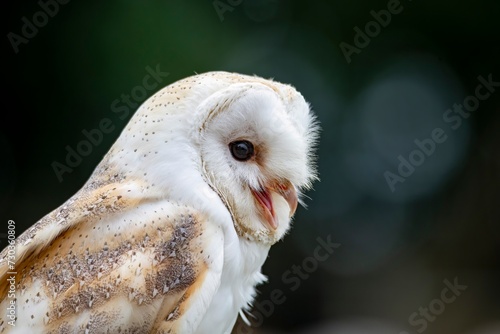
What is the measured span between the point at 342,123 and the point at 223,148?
9.31ft

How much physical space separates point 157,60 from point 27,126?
34.6 inches

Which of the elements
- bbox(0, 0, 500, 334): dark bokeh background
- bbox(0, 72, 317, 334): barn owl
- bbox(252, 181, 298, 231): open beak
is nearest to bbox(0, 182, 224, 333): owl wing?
bbox(0, 72, 317, 334): barn owl

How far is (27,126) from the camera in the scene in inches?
153

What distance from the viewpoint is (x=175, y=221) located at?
61.6 inches

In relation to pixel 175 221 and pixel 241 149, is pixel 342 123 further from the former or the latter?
pixel 175 221

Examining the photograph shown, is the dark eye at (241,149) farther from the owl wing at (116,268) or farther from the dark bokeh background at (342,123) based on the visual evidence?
the dark bokeh background at (342,123)

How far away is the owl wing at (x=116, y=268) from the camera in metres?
1.45

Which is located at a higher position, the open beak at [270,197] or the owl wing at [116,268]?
the owl wing at [116,268]

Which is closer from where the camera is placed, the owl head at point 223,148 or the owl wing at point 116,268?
the owl wing at point 116,268

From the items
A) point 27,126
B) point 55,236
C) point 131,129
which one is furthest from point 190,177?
point 27,126

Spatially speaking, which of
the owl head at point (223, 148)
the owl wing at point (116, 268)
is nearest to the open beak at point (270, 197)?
the owl head at point (223, 148)

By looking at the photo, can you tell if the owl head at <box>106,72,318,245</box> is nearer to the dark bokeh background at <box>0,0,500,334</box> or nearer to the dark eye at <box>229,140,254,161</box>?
the dark eye at <box>229,140,254,161</box>

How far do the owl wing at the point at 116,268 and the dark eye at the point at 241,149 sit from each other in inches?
7.6

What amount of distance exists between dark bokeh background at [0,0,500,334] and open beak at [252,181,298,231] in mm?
2037
